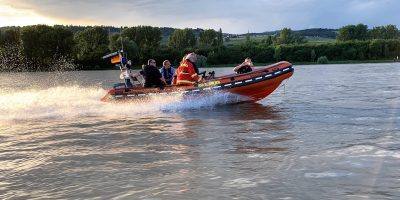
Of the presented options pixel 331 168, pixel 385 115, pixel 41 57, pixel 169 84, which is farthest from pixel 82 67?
pixel 331 168

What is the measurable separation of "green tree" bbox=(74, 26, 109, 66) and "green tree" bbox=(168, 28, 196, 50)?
19.6 meters

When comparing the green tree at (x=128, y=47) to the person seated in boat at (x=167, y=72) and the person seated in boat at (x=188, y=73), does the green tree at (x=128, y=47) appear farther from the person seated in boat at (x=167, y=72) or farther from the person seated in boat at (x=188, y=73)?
the person seated in boat at (x=188, y=73)

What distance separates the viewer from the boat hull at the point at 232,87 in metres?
16.2

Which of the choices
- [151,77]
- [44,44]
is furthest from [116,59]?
[44,44]

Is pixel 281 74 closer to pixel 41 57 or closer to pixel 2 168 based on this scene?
pixel 2 168

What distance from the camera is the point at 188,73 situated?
16297mm

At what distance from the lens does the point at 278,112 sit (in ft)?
49.4

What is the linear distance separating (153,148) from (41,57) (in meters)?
74.7

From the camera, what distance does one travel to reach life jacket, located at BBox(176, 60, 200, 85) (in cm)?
1625

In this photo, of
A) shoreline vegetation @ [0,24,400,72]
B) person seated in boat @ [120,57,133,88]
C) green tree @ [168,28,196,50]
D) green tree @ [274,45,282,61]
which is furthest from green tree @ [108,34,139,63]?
person seated in boat @ [120,57,133,88]

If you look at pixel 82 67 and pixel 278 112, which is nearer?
pixel 278 112

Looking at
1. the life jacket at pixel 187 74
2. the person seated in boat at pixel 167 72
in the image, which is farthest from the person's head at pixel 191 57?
the person seated in boat at pixel 167 72

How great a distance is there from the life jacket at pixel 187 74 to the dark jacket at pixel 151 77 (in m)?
0.65

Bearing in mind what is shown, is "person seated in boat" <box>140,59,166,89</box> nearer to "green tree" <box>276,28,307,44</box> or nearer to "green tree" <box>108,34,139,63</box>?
"green tree" <box>108,34,139,63</box>
